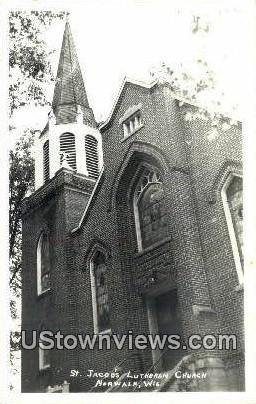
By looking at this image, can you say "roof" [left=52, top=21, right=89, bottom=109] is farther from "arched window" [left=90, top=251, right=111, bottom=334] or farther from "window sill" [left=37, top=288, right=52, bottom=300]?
"window sill" [left=37, top=288, right=52, bottom=300]

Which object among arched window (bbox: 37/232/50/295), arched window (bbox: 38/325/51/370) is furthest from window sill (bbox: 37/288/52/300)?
arched window (bbox: 38/325/51/370)

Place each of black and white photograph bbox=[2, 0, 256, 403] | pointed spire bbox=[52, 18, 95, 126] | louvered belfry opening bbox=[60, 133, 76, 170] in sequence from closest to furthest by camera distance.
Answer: black and white photograph bbox=[2, 0, 256, 403], louvered belfry opening bbox=[60, 133, 76, 170], pointed spire bbox=[52, 18, 95, 126]

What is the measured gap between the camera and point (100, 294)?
50.9 ft

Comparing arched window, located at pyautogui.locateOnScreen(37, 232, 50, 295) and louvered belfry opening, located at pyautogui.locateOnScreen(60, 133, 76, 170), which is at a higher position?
louvered belfry opening, located at pyautogui.locateOnScreen(60, 133, 76, 170)

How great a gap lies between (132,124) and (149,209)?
2.81 m

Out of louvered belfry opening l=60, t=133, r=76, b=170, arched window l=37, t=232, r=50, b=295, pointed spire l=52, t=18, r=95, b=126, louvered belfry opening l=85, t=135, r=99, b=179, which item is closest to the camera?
arched window l=37, t=232, r=50, b=295

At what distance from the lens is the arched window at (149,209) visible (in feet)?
46.6

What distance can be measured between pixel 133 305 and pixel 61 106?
10.0 m

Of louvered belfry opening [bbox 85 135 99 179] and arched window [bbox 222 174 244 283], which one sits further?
louvered belfry opening [bbox 85 135 99 179]

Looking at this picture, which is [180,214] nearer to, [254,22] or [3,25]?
[254,22]

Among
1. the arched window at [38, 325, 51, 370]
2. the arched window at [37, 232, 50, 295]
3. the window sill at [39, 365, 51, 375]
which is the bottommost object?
the window sill at [39, 365, 51, 375]

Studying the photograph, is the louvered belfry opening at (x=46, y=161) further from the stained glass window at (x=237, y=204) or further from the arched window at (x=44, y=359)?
the stained glass window at (x=237, y=204)

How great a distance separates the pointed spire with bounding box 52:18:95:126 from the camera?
2064 cm

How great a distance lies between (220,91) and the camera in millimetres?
10805
